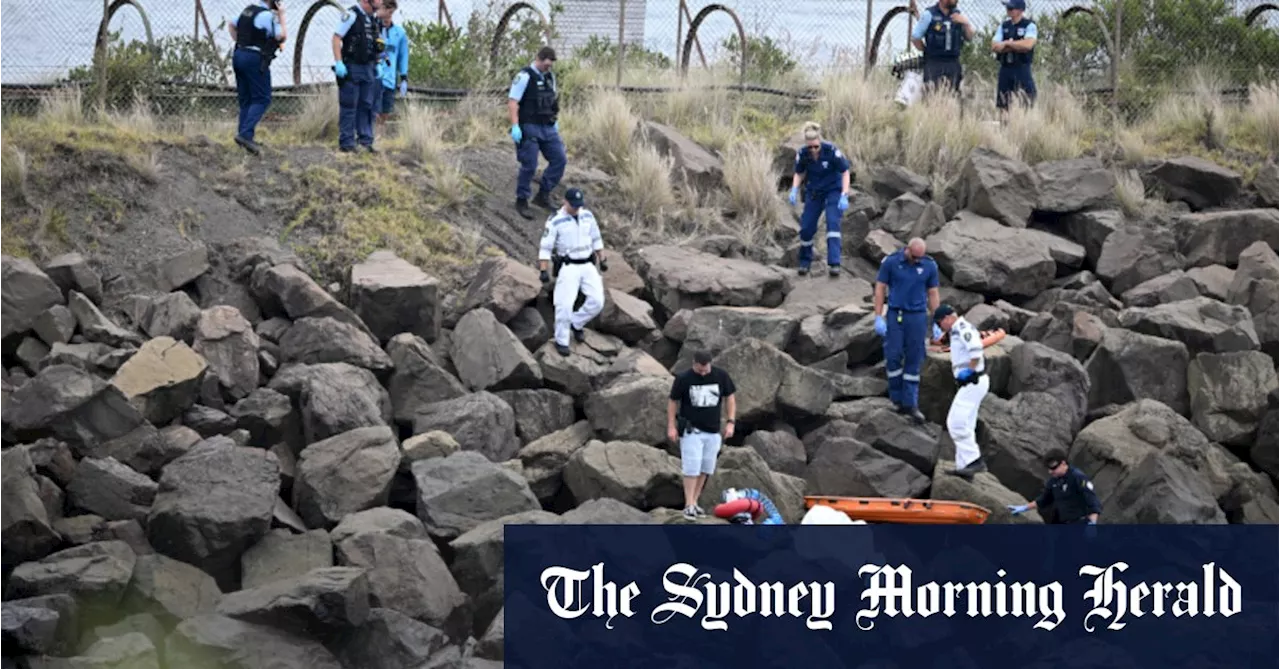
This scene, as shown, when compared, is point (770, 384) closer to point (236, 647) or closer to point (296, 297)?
point (296, 297)

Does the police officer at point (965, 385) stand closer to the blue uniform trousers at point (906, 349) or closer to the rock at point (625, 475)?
the blue uniform trousers at point (906, 349)

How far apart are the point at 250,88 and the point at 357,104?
1286mm

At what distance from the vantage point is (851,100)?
2984 centimetres

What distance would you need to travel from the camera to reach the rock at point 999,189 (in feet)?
87.2

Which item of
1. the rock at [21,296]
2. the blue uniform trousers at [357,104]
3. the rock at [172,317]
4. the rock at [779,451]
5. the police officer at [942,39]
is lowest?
the rock at [779,451]

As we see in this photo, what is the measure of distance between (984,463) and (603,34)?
1417cm

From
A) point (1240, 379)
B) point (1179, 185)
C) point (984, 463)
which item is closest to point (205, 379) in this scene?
point (984, 463)

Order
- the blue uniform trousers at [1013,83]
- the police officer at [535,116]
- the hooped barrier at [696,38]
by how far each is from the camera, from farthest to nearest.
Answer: the hooped barrier at [696,38] → the blue uniform trousers at [1013,83] → the police officer at [535,116]

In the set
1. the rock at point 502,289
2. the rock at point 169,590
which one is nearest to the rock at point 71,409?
the rock at point 169,590

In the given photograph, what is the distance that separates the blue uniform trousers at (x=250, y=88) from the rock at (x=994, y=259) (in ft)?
26.6

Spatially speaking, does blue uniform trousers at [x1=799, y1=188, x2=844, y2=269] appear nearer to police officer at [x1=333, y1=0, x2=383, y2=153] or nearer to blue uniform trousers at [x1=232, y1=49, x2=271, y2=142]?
police officer at [x1=333, y1=0, x2=383, y2=153]

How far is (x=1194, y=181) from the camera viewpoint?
2820 centimetres

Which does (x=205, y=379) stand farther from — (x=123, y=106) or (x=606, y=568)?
(x=123, y=106)

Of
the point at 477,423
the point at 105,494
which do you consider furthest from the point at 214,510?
the point at 477,423
